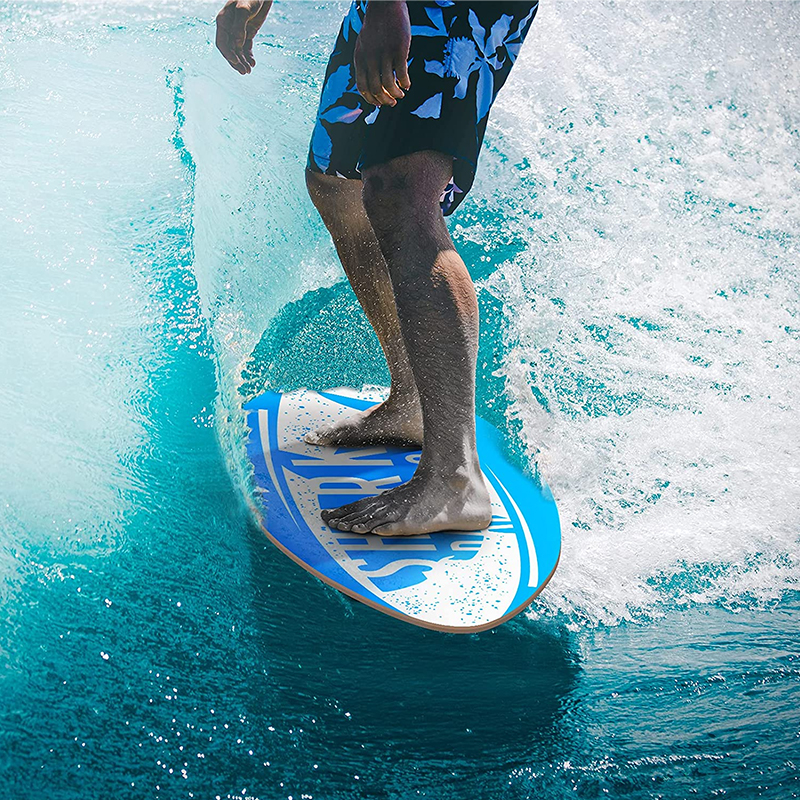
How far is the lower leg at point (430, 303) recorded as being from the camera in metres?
1.40

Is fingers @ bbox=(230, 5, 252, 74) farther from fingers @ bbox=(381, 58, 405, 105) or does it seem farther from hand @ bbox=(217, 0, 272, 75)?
fingers @ bbox=(381, 58, 405, 105)

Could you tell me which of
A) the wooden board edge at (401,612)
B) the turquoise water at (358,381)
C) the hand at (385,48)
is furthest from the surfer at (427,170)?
the turquoise water at (358,381)

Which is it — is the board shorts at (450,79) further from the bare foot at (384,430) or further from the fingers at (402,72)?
the bare foot at (384,430)

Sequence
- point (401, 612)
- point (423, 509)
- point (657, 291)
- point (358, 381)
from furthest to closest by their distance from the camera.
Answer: point (657, 291) < point (358, 381) < point (423, 509) < point (401, 612)

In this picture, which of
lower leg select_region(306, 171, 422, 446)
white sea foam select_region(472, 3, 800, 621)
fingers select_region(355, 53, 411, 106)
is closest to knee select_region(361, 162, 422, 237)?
fingers select_region(355, 53, 411, 106)

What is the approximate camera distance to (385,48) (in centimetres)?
124

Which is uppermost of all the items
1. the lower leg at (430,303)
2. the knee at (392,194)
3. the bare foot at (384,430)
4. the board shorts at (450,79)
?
the board shorts at (450,79)

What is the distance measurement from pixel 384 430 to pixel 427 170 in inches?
24.6

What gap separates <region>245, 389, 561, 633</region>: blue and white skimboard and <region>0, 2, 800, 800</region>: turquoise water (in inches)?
2.0

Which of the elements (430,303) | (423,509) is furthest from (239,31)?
(423,509)

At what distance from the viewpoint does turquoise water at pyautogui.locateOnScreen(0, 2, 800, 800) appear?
1.17m

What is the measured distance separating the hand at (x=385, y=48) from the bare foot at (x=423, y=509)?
0.64 metres

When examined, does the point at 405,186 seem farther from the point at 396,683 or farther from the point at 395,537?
the point at 396,683

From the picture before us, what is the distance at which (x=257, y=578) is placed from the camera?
1428 mm
